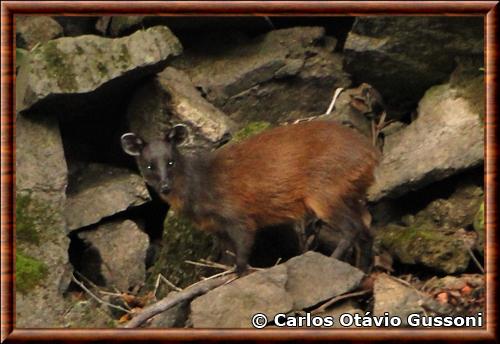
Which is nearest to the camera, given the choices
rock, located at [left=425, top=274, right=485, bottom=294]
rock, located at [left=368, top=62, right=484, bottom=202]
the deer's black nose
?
rock, located at [left=425, top=274, right=485, bottom=294]

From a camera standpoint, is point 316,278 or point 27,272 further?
point 27,272

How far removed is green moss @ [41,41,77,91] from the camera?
44.5ft

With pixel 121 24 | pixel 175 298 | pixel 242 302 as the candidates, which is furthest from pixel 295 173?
pixel 121 24

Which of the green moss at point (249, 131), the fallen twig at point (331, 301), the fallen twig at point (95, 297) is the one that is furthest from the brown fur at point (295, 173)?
the fallen twig at point (95, 297)

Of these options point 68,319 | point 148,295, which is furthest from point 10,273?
point 148,295

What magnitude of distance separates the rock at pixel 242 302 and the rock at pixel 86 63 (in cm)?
277

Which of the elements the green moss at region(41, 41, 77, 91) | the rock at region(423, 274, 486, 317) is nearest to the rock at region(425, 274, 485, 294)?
the rock at region(423, 274, 486, 317)

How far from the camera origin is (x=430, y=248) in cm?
1333

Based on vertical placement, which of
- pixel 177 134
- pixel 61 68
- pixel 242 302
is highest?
pixel 61 68

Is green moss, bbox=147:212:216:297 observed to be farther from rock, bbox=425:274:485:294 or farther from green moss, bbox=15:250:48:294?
rock, bbox=425:274:485:294

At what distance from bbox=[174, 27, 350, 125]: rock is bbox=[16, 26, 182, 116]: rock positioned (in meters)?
1.32

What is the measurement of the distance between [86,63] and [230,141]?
2029mm

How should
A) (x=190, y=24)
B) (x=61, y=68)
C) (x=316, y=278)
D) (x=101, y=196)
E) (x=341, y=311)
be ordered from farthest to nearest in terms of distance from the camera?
(x=190, y=24) < (x=101, y=196) < (x=61, y=68) < (x=316, y=278) < (x=341, y=311)

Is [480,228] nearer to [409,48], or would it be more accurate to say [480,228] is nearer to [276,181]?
[276,181]
